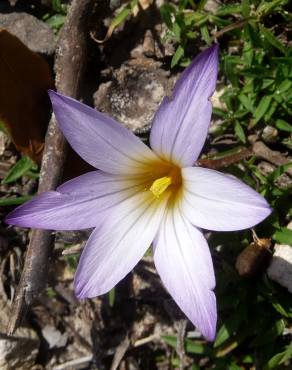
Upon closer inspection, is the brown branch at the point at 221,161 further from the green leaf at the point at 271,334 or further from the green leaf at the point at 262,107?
the green leaf at the point at 271,334

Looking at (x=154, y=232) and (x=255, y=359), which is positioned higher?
(x=154, y=232)

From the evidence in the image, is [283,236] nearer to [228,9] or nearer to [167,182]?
[167,182]

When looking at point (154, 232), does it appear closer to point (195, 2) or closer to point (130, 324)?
point (130, 324)

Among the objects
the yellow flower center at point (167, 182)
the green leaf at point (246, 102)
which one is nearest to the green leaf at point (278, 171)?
the green leaf at point (246, 102)

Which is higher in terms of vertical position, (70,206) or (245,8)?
(245,8)

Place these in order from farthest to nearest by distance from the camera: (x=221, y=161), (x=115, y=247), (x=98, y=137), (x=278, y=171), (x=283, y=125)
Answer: (x=283, y=125), (x=278, y=171), (x=221, y=161), (x=115, y=247), (x=98, y=137)

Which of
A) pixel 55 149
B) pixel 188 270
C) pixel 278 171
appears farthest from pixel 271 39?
pixel 188 270

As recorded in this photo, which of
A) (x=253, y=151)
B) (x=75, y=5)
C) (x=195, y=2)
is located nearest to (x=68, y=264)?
(x=253, y=151)
